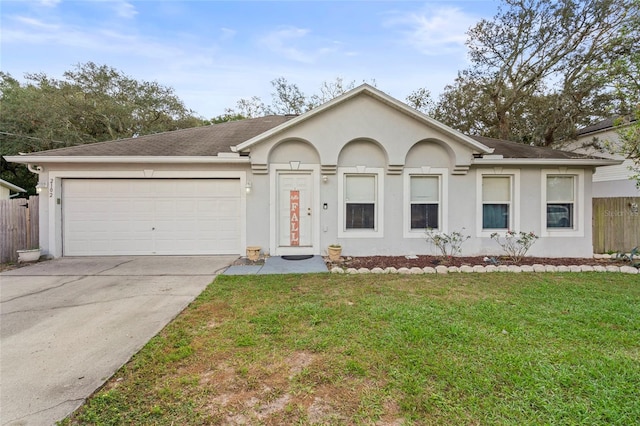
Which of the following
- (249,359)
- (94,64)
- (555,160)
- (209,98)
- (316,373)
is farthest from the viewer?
(94,64)

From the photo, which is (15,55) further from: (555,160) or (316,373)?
(555,160)

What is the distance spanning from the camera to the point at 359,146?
789 cm

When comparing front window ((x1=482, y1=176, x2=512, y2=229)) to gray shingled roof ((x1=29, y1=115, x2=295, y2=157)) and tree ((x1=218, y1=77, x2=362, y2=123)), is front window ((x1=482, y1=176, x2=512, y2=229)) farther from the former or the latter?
tree ((x1=218, y1=77, x2=362, y2=123))

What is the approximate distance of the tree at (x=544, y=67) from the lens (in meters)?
12.8

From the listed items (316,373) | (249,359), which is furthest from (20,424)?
(316,373)

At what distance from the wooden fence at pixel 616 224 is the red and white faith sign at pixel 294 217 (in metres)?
8.92

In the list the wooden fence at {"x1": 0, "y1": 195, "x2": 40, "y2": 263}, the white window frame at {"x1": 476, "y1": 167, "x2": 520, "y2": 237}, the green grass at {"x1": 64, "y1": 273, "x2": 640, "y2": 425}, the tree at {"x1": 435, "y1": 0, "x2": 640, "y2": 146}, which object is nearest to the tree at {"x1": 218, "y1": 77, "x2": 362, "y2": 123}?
the tree at {"x1": 435, "y1": 0, "x2": 640, "y2": 146}

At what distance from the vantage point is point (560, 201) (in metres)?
8.23

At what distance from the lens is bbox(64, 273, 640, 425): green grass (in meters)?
2.16

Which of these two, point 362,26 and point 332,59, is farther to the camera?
point 332,59

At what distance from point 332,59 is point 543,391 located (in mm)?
16059

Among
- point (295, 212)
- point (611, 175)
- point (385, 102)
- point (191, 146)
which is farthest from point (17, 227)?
point (611, 175)

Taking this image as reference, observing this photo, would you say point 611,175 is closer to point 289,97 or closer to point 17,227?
point 289,97

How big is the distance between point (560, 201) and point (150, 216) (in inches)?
468
